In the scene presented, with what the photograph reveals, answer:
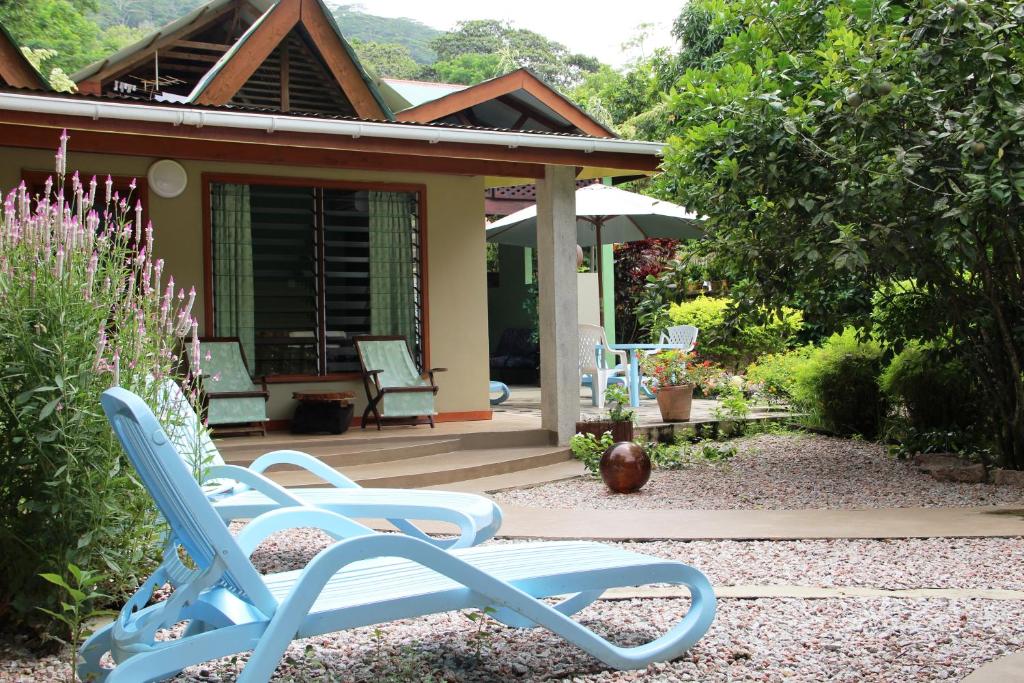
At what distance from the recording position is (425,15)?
3482 inches

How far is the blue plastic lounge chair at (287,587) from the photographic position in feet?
8.47

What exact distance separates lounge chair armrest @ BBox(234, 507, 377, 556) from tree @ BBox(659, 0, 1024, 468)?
358 cm

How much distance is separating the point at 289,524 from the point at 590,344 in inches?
331

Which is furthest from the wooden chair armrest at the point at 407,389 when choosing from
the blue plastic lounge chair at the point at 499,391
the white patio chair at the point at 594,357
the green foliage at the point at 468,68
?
the green foliage at the point at 468,68

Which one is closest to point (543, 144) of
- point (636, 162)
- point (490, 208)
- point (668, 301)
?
point (636, 162)

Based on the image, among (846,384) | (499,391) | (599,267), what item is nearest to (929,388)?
(846,384)

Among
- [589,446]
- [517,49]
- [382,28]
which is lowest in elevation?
[589,446]

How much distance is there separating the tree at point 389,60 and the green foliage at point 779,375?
4477cm

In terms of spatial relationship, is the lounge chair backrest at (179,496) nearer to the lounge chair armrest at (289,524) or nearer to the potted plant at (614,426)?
the lounge chair armrest at (289,524)

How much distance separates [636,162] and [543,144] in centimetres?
95

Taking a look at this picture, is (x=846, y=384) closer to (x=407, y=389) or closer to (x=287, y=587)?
(x=407, y=389)

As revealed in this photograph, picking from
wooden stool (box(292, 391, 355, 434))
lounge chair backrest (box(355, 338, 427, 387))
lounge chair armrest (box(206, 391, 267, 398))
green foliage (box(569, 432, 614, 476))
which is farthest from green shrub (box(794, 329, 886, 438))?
lounge chair armrest (box(206, 391, 267, 398))

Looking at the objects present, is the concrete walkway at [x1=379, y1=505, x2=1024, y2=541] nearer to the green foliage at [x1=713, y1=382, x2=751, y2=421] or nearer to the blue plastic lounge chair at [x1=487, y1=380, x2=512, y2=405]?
the green foliage at [x1=713, y1=382, x2=751, y2=421]

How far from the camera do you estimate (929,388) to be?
27.3 ft
